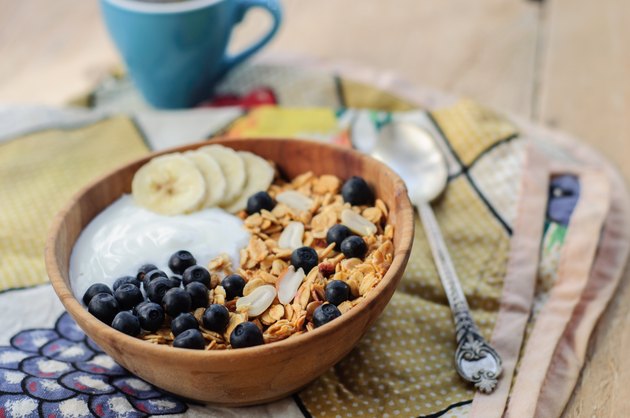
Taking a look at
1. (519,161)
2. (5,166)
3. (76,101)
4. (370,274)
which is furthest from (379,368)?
(76,101)

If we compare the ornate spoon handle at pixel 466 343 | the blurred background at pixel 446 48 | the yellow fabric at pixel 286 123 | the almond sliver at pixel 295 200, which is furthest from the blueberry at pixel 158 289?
the blurred background at pixel 446 48

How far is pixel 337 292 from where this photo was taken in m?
0.79

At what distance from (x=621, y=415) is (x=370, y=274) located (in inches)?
12.1

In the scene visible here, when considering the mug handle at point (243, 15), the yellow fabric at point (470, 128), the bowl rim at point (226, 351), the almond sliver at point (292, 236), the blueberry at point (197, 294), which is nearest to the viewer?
the bowl rim at point (226, 351)

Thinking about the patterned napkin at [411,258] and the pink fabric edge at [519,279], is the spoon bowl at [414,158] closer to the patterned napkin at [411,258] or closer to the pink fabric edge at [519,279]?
the patterned napkin at [411,258]

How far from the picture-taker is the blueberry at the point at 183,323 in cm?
76

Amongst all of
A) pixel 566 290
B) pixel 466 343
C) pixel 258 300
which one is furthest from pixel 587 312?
pixel 258 300

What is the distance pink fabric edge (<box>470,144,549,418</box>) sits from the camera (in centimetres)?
83

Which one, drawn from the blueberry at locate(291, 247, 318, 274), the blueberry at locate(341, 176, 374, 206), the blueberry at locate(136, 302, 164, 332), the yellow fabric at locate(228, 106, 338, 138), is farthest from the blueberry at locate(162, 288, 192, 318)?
the yellow fabric at locate(228, 106, 338, 138)

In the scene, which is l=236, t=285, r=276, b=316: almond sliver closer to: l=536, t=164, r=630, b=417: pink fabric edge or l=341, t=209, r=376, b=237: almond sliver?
l=341, t=209, r=376, b=237: almond sliver

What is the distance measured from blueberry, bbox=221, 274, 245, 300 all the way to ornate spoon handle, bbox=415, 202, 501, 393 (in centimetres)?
26

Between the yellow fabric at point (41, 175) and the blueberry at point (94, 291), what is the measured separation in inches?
8.1

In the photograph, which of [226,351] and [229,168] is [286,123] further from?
[226,351]

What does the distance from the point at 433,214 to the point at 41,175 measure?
597mm
